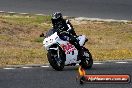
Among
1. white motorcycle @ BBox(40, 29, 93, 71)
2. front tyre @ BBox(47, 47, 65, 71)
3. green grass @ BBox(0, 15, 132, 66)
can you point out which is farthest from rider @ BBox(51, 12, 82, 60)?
green grass @ BBox(0, 15, 132, 66)

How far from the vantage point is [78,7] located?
111ft

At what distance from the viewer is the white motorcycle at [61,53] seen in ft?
67.1

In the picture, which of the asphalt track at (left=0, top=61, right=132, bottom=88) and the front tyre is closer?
the asphalt track at (left=0, top=61, right=132, bottom=88)

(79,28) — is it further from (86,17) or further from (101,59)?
(101,59)

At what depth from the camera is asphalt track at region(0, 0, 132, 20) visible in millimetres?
32969

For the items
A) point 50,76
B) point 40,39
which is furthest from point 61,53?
point 40,39

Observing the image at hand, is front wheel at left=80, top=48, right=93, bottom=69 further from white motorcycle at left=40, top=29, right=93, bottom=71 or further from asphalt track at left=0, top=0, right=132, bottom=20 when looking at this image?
asphalt track at left=0, top=0, right=132, bottom=20

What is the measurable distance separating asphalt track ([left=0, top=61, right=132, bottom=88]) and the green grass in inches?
62.2

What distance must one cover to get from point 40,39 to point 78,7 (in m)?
5.68

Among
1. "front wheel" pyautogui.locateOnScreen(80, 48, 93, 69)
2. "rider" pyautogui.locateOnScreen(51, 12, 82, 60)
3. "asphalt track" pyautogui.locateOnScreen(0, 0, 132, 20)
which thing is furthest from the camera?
"asphalt track" pyautogui.locateOnScreen(0, 0, 132, 20)

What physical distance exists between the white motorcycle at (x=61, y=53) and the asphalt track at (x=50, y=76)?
0.73 ft

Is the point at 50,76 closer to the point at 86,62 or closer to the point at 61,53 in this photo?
the point at 61,53

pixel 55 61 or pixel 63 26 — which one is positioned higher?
pixel 63 26

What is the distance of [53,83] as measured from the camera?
59.2ft
